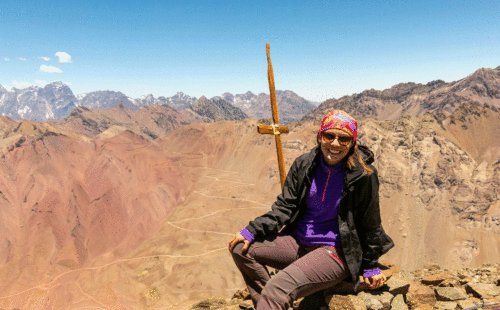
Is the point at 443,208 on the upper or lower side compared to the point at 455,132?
lower

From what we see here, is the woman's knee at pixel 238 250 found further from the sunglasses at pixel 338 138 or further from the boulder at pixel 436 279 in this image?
the boulder at pixel 436 279

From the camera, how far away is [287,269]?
2725 millimetres

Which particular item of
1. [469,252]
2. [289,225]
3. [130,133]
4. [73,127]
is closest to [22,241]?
[130,133]

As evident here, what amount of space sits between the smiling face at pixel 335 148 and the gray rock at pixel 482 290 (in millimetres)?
3421

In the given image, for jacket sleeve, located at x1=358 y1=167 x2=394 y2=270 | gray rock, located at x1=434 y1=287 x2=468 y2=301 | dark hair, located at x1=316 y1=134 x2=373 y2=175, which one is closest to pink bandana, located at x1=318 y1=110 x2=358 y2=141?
dark hair, located at x1=316 y1=134 x2=373 y2=175

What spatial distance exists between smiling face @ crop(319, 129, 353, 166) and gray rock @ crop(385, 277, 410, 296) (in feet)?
6.50

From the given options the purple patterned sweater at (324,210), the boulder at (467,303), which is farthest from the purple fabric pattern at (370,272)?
the boulder at (467,303)

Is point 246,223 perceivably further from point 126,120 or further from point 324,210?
point 126,120

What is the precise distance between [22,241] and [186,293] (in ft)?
68.4

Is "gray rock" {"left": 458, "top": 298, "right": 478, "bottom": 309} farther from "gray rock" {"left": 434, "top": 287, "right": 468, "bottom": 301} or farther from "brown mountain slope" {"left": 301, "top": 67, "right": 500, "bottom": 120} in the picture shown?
"brown mountain slope" {"left": 301, "top": 67, "right": 500, "bottom": 120}

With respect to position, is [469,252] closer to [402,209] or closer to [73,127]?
[402,209]

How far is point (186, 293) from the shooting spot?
20406 millimetres

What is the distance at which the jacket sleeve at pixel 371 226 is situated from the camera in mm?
2814

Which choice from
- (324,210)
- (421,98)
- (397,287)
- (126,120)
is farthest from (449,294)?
(126,120)
